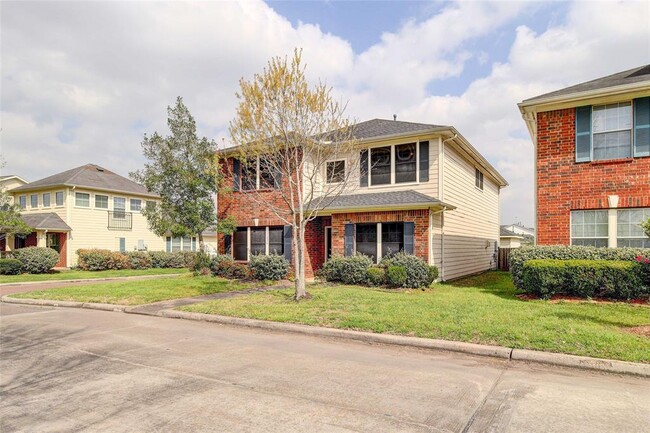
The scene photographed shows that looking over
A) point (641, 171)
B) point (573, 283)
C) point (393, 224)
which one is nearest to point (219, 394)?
point (573, 283)

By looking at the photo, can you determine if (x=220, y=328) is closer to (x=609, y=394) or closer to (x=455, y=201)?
(x=609, y=394)

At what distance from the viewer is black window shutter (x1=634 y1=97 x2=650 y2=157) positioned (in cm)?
1131

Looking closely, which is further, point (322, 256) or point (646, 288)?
point (322, 256)

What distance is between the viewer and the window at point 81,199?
94.7 feet

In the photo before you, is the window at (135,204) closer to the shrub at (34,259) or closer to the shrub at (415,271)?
the shrub at (34,259)

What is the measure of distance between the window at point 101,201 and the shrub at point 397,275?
83.5 feet

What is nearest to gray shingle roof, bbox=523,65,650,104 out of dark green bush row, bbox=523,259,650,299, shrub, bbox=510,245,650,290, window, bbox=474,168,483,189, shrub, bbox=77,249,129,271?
shrub, bbox=510,245,650,290

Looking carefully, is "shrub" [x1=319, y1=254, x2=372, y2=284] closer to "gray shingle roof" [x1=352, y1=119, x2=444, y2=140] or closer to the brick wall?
the brick wall

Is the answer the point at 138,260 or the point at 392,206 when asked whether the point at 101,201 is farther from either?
the point at 392,206

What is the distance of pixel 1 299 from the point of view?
13609 mm

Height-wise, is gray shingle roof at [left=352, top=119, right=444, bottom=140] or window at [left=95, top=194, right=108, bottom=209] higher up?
gray shingle roof at [left=352, top=119, right=444, bottom=140]

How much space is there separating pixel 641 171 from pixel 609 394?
9373 mm

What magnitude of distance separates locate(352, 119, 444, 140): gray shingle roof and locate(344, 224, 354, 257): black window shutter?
367cm

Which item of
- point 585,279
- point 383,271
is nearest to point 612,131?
point 585,279
